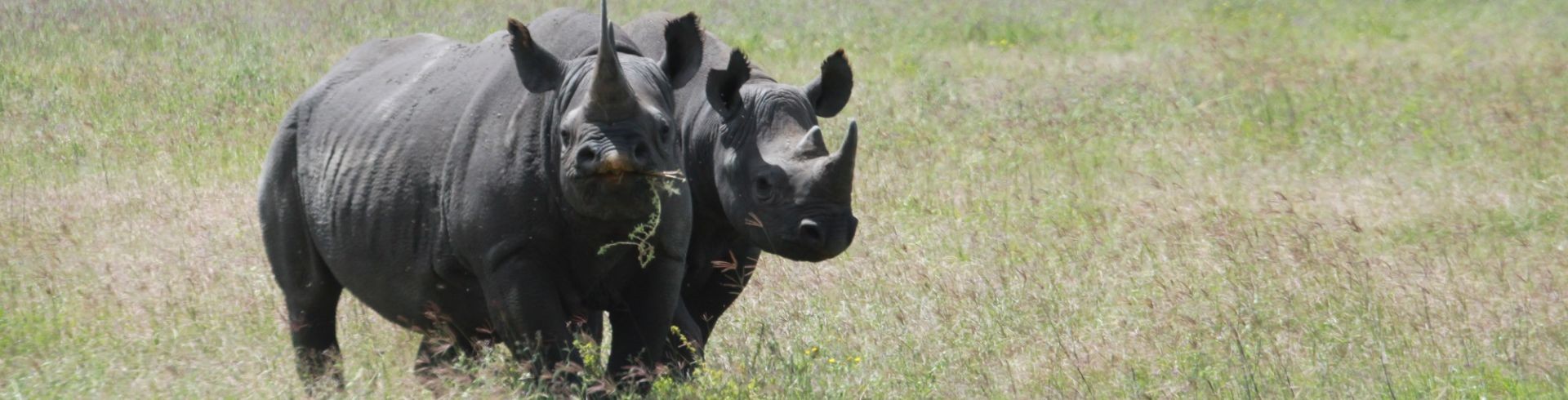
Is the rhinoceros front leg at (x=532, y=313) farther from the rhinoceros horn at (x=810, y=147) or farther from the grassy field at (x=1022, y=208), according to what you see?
the rhinoceros horn at (x=810, y=147)

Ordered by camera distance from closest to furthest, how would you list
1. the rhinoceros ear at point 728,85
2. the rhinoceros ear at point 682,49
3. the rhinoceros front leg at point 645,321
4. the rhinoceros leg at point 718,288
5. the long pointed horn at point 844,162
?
the long pointed horn at point 844,162
the rhinoceros front leg at point 645,321
the rhinoceros ear at point 682,49
the rhinoceros ear at point 728,85
the rhinoceros leg at point 718,288

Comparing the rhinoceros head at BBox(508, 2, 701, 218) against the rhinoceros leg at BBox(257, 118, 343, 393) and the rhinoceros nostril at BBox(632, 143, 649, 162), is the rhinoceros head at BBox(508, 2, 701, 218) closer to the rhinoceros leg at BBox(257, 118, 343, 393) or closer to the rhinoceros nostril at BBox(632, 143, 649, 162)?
the rhinoceros nostril at BBox(632, 143, 649, 162)

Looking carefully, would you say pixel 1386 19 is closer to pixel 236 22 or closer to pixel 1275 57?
pixel 1275 57

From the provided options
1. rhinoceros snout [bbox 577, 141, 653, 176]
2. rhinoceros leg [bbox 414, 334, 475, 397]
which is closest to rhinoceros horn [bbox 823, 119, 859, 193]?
rhinoceros snout [bbox 577, 141, 653, 176]

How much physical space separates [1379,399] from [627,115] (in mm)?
3006

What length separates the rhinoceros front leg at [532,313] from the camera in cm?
616

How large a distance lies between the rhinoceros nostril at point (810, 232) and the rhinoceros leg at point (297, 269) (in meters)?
2.30

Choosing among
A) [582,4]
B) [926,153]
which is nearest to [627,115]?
[926,153]

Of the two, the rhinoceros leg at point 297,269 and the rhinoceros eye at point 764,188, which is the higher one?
the rhinoceros eye at point 764,188

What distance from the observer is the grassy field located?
7.50 metres

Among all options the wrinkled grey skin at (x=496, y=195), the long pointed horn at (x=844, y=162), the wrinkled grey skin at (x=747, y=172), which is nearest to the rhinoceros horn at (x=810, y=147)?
the wrinkled grey skin at (x=747, y=172)

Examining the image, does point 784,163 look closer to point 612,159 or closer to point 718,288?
point 612,159

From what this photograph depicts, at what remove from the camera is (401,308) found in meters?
6.99

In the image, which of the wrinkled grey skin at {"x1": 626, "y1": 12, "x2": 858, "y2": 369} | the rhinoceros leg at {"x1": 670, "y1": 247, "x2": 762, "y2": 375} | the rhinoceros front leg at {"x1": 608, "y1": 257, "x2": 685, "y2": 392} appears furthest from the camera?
the rhinoceros leg at {"x1": 670, "y1": 247, "x2": 762, "y2": 375}
